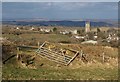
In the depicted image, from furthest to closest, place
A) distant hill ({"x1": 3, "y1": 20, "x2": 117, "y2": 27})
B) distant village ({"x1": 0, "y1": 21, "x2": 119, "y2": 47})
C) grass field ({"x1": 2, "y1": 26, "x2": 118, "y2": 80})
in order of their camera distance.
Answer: distant hill ({"x1": 3, "y1": 20, "x2": 117, "y2": 27}) < distant village ({"x1": 0, "y1": 21, "x2": 119, "y2": 47}) < grass field ({"x1": 2, "y1": 26, "x2": 118, "y2": 80})

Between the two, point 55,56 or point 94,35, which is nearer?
point 55,56

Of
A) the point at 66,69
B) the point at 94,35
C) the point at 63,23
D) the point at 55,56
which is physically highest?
the point at 55,56

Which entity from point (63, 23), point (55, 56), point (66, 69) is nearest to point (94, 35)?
point (55, 56)

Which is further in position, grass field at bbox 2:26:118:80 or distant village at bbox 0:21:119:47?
distant village at bbox 0:21:119:47

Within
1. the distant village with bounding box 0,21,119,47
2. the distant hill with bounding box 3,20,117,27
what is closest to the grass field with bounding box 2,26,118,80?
the distant village with bounding box 0,21,119,47

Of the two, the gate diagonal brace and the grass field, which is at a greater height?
the gate diagonal brace

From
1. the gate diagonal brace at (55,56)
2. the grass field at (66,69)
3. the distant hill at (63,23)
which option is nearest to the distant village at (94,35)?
the gate diagonal brace at (55,56)

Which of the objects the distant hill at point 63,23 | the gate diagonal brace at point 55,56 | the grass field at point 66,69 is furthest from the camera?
the distant hill at point 63,23

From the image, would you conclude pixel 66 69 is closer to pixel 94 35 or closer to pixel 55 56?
pixel 55 56

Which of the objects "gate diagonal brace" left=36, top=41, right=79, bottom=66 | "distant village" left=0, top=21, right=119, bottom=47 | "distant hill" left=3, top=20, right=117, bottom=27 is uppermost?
"gate diagonal brace" left=36, top=41, right=79, bottom=66

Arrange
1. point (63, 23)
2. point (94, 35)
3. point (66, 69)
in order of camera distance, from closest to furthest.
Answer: point (66, 69) → point (94, 35) → point (63, 23)

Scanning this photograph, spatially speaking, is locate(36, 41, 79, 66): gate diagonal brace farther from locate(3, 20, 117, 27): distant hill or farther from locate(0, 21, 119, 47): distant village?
locate(3, 20, 117, 27): distant hill

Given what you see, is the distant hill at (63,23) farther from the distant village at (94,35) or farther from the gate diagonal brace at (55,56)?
the gate diagonal brace at (55,56)

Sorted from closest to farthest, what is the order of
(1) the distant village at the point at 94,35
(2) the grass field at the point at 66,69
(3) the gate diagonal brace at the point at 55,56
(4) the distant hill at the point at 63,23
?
(2) the grass field at the point at 66,69, (3) the gate diagonal brace at the point at 55,56, (1) the distant village at the point at 94,35, (4) the distant hill at the point at 63,23
